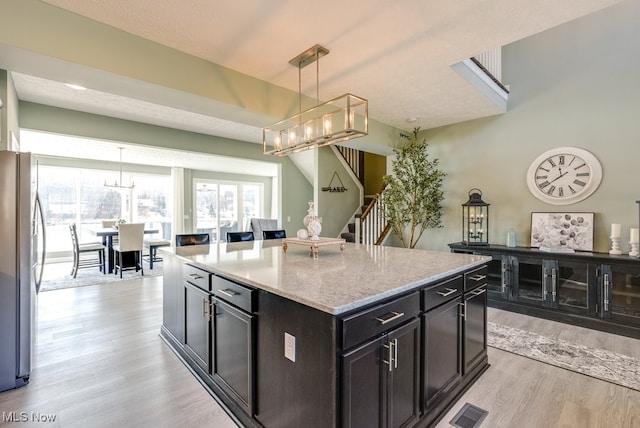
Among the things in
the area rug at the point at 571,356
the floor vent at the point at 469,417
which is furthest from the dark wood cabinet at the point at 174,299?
the area rug at the point at 571,356

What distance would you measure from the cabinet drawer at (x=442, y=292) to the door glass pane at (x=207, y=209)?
8710 millimetres

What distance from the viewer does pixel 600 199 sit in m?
3.55

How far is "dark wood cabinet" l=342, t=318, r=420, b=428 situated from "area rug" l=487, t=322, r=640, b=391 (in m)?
1.68

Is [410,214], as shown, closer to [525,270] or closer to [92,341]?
[525,270]

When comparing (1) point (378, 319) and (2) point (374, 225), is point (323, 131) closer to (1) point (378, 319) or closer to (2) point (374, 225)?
(1) point (378, 319)

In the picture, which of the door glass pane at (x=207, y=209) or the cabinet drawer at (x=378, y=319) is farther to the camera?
the door glass pane at (x=207, y=209)

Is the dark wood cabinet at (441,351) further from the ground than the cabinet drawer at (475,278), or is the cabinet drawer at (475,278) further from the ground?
the cabinet drawer at (475,278)

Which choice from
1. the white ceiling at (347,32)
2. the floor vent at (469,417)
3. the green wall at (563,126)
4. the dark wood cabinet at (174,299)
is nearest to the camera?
the floor vent at (469,417)

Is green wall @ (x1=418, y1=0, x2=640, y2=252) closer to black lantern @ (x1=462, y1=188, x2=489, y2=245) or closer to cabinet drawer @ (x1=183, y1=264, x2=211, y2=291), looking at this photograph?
black lantern @ (x1=462, y1=188, x2=489, y2=245)

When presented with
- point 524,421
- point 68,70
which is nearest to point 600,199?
point 524,421

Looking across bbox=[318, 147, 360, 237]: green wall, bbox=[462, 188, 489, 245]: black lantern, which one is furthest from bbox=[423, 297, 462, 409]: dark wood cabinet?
bbox=[318, 147, 360, 237]: green wall

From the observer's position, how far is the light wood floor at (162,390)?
187cm

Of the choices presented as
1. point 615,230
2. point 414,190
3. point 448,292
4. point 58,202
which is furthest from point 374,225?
point 58,202

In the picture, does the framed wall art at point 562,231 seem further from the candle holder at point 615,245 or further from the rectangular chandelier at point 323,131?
the rectangular chandelier at point 323,131
